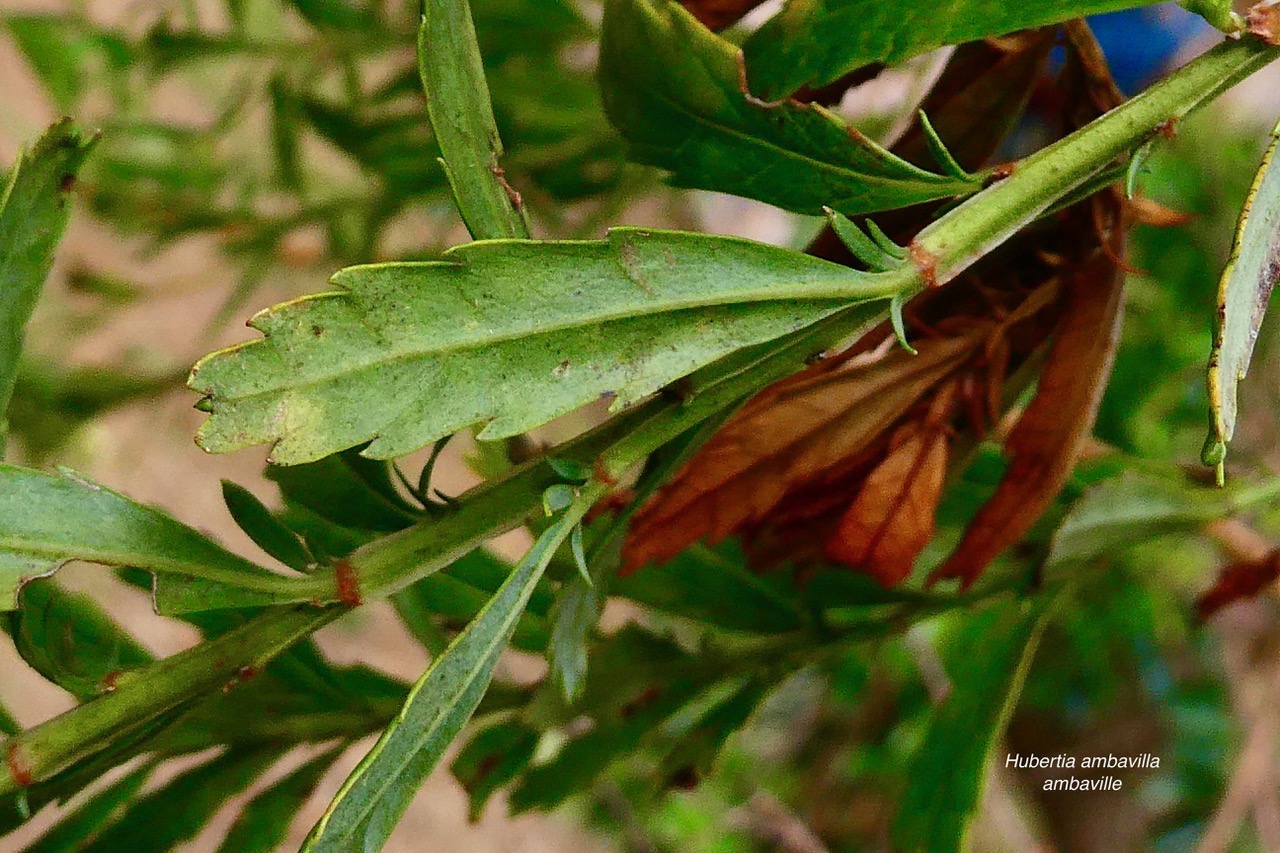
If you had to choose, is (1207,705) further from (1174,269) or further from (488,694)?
(488,694)

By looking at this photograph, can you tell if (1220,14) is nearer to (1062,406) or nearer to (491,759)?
(1062,406)

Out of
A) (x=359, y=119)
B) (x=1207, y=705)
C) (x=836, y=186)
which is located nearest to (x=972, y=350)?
(x=836, y=186)

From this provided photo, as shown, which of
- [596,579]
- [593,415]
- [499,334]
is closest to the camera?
Answer: [499,334]

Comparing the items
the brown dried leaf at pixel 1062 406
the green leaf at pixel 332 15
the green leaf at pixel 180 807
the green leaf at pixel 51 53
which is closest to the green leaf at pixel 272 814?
the green leaf at pixel 180 807

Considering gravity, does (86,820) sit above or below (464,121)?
below

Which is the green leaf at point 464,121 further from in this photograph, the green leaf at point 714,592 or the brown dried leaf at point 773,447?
the green leaf at point 714,592

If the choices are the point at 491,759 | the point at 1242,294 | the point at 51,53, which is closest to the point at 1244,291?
the point at 1242,294
